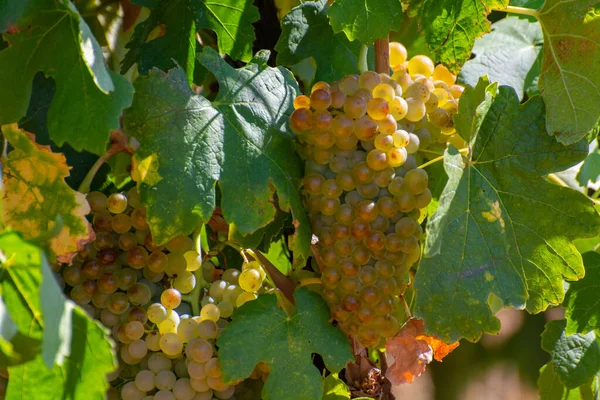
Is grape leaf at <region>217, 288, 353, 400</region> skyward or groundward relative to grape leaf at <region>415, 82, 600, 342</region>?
groundward

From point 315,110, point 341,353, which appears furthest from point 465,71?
point 341,353

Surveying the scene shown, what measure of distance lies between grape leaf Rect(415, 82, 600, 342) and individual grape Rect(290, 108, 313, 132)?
16 cm

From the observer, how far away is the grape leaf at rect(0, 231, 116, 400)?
65cm

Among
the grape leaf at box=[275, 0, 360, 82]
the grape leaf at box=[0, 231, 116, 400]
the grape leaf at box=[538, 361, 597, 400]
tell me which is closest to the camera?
the grape leaf at box=[0, 231, 116, 400]

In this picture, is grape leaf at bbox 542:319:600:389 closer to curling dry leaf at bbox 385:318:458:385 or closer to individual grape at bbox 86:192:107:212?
curling dry leaf at bbox 385:318:458:385

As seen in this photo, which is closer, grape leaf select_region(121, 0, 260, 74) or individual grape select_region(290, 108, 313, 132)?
individual grape select_region(290, 108, 313, 132)

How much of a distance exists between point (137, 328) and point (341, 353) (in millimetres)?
228

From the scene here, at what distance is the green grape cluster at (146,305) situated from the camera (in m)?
0.86

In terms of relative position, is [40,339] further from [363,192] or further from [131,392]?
[363,192]

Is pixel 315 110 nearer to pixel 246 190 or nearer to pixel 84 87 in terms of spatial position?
pixel 246 190

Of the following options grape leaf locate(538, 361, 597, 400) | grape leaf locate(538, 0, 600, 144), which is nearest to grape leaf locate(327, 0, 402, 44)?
grape leaf locate(538, 0, 600, 144)

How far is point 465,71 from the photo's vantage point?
50.5 inches

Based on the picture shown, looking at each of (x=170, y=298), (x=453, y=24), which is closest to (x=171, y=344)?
(x=170, y=298)

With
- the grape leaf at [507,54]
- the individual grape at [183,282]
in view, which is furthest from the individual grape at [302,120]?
the grape leaf at [507,54]
